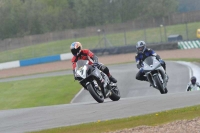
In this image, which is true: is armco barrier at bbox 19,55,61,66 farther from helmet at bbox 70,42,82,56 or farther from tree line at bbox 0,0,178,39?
helmet at bbox 70,42,82,56

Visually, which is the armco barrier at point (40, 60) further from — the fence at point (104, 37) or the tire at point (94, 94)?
the tire at point (94, 94)

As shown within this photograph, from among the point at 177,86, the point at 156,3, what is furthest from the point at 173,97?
the point at 156,3

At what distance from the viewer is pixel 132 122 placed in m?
8.84

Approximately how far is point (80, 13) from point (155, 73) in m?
56.4

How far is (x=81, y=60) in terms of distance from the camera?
1289 centimetres

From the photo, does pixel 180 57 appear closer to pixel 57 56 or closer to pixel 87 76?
pixel 57 56

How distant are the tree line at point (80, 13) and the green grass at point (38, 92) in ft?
116

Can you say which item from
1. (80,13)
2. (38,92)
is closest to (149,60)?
(38,92)

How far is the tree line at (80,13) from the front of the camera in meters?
68.6

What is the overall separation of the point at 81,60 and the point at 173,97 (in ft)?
8.15

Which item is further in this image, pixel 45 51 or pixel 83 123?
pixel 45 51

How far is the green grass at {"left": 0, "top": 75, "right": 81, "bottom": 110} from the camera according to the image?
78.8ft

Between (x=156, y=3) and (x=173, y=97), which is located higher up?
(x=173, y=97)

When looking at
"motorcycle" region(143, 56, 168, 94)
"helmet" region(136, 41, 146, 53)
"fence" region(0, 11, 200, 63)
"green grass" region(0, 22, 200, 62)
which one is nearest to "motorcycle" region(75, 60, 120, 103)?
"motorcycle" region(143, 56, 168, 94)
